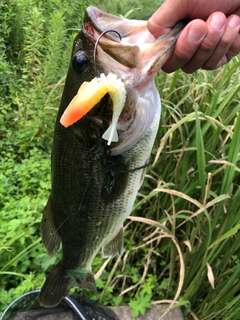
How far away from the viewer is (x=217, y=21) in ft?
3.75

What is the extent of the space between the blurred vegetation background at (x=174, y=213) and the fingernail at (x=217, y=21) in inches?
19.9

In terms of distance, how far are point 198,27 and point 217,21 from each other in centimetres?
9

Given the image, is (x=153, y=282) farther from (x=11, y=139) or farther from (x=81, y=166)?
(x=11, y=139)

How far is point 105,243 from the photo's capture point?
1454mm

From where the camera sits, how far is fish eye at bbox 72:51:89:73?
1059 millimetres

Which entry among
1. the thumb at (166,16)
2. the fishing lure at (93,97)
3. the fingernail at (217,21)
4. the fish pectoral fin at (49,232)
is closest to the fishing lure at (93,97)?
the fishing lure at (93,97)

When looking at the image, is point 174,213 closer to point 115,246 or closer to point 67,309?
point 115,246

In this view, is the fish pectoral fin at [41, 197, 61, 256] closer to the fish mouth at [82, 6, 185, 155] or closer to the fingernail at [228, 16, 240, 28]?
the fish mouth at [82, 6, 185, 155]

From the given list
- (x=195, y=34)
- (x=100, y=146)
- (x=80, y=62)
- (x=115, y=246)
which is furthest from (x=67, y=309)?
(x=195, y=34)

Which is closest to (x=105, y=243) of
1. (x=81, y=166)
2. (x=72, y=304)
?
(x=81, y=166)

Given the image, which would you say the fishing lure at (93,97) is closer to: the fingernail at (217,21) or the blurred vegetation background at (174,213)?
the fingernail at (217,21)

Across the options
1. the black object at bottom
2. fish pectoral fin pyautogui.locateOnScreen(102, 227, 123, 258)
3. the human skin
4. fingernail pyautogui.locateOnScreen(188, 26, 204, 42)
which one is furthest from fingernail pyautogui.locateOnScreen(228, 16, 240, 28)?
the black object at bottom

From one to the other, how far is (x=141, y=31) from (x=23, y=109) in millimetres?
1965

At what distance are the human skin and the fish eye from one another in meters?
0.25
